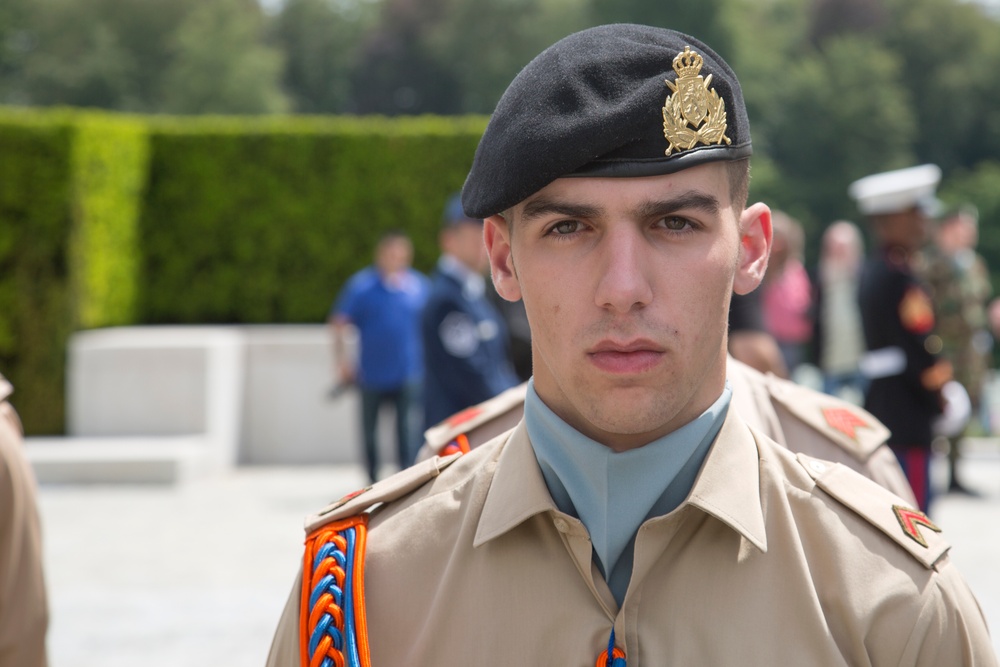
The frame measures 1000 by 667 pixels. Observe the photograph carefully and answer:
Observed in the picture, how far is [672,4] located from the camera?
51.9m

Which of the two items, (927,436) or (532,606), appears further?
(927,436)

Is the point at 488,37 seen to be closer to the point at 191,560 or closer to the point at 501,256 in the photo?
the point at 191,560

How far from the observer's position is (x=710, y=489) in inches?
60.5

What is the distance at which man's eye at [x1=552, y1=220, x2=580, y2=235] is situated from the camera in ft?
5.13

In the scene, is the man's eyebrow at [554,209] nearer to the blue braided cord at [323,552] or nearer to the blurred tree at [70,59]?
the blue braided cord at [323,552]

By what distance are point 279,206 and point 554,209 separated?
1218 centimetres

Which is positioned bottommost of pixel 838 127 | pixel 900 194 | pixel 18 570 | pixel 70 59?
pixel 18 570

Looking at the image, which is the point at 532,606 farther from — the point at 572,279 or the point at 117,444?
the point at 117,444

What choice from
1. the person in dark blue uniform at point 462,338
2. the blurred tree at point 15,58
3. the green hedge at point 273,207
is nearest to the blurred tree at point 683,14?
the blurred tree at point 15,58

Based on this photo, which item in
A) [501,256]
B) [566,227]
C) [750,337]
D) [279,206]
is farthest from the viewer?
[279,206]

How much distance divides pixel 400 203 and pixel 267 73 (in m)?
41.6

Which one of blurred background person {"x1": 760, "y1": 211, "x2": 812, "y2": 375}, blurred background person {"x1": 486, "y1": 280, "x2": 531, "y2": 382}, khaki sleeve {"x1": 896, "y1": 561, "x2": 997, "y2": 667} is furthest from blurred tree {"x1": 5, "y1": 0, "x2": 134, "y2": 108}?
khaki sleeve {"x1": 896, "y1": 561, "x2": 997, "y2": 667}

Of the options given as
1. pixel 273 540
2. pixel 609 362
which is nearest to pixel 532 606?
pixel 609 362

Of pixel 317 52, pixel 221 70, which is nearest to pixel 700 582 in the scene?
pixel 221 70
